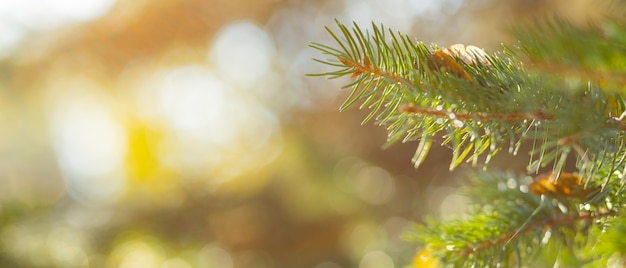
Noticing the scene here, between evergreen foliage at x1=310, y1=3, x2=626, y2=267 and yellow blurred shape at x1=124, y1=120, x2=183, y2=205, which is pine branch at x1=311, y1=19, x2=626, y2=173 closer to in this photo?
evergreen foliage at x1=310, y1=3, x2=626, y2=267

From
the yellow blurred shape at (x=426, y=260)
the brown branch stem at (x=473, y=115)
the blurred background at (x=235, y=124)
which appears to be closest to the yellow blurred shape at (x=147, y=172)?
the blurred background at (x=235, y=124)

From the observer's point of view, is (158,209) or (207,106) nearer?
(158,209)

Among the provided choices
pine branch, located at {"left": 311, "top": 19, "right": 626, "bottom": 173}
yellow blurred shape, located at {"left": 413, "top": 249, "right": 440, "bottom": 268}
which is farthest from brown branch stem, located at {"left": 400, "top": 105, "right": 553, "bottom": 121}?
yellow blurred shape, located at {"left": 413, "top": 249, "right": 440, "bottom": 268}

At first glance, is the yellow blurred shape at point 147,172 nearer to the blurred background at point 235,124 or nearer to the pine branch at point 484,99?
the blurred background at point 235,124

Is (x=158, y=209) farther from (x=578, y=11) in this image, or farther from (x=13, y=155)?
(x=13, y=155)

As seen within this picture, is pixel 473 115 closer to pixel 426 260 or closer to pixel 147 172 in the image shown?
pixel 426 260

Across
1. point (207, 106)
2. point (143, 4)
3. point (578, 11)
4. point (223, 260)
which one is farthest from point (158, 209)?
point (578, 11)
